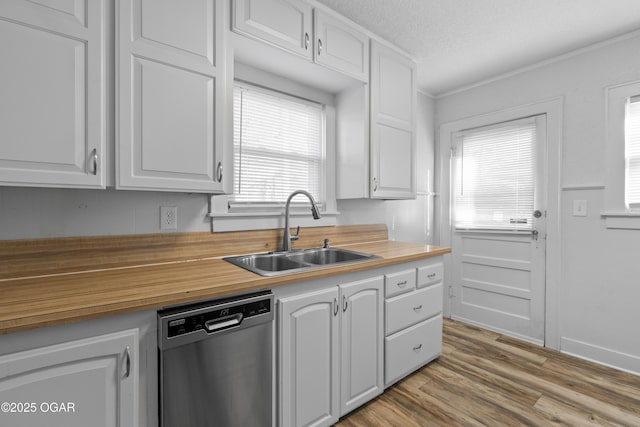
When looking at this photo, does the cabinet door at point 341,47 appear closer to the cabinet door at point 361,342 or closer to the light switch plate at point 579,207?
the cabinet door at point 361,342

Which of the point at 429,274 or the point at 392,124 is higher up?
the point at 392,124

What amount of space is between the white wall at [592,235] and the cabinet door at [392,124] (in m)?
1.20

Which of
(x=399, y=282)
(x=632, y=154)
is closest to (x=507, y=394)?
(x=399, y=282)

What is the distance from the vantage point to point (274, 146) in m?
2.22

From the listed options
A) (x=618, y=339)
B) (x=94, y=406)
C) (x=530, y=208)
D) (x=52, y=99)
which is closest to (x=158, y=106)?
(x=52, y=99)

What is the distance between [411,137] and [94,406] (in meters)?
2.54

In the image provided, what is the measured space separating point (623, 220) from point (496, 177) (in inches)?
38.3

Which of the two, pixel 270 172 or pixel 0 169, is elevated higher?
pixel 270 172

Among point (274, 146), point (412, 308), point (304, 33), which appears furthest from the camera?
point (274, 146)

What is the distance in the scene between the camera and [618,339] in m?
2.31

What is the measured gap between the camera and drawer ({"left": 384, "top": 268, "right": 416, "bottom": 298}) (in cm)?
192

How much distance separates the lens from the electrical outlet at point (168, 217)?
1671 millimetres

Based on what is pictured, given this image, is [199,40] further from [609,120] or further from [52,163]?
[609,120]

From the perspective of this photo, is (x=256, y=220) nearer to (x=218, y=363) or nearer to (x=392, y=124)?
(x=218, y=363)
